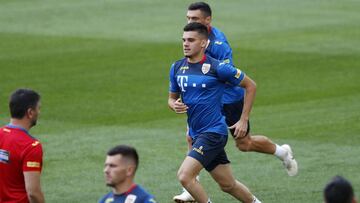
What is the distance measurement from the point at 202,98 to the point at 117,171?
12.8 ft

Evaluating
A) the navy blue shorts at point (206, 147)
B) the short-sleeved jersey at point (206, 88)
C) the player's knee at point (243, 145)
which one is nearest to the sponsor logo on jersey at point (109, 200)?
the navy blue shorts at point (206, 147)

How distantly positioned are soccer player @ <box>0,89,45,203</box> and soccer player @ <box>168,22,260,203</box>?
9.75 ft

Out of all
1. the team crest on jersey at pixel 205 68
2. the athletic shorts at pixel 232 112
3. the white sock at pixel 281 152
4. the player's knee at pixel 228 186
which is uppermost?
the team crest on jersey at pixel 205 68

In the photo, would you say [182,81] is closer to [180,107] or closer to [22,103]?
[180,107]

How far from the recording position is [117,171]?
9008 millimetres

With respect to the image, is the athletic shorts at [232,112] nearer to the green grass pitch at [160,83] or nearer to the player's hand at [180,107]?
the green grass pitch at [160,83]

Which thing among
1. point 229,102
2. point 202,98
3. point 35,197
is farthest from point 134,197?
point 229,102

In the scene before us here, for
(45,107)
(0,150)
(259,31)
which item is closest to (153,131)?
(45,107)

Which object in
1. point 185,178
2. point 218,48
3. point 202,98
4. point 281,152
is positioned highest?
point 218,48

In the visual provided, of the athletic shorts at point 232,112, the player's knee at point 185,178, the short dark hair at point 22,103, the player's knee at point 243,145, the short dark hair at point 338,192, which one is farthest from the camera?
the player's knee at point 243,145

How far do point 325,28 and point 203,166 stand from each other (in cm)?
1869

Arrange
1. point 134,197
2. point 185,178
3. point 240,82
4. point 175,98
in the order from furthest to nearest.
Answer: point 175,98 → point 240,82 → point 185,178 → point 134,197

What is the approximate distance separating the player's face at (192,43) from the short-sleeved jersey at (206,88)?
14 cm

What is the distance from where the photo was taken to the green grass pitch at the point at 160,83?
1591cm
